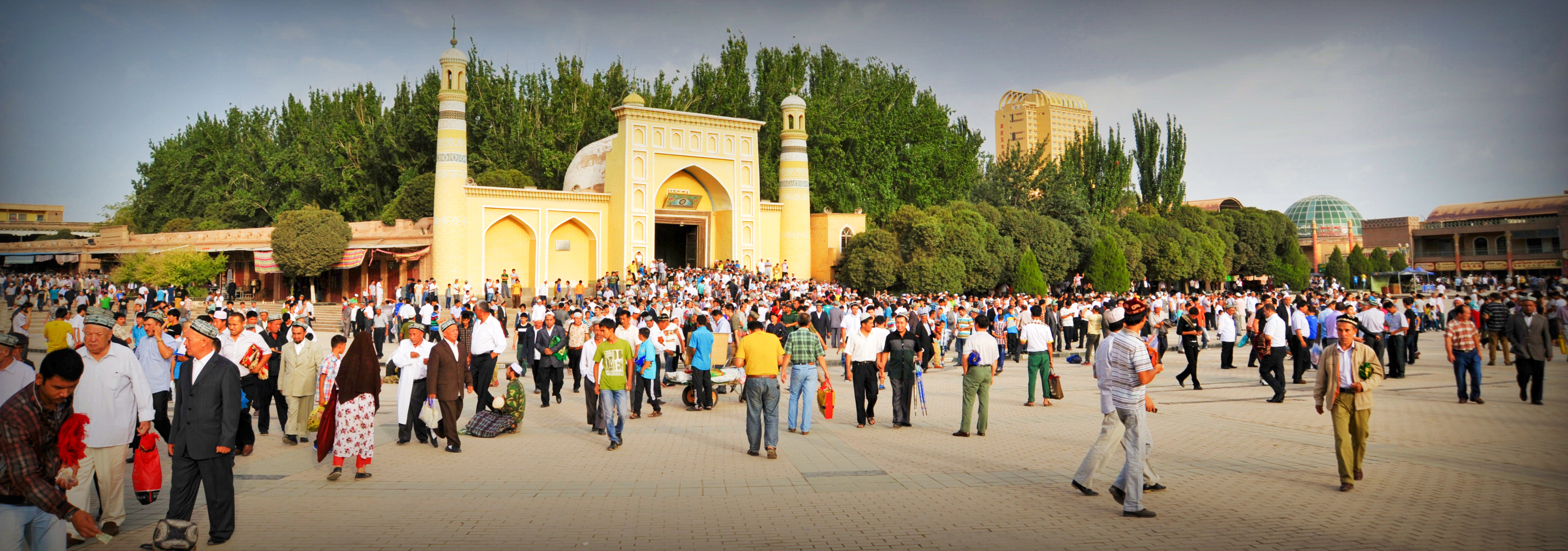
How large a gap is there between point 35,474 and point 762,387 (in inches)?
215

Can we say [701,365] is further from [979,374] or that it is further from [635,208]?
[635,208]

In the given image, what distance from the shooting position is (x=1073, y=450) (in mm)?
8688

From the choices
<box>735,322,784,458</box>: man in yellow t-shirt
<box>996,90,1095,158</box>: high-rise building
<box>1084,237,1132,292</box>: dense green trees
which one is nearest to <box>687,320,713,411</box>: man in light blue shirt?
<box>735,322,784,458</box>: man in yellow t-shirt

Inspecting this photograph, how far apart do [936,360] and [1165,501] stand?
1153 cm

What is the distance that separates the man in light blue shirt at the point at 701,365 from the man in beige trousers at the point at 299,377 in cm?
435

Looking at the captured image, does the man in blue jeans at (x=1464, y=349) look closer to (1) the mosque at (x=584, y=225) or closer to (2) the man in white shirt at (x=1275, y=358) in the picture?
(2) the man in white shirt at (x=1275, y=358)

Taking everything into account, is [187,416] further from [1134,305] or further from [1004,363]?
[1004,363]

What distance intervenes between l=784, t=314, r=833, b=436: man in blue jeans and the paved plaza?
0.44 m

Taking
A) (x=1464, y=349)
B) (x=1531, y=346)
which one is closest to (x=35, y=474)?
(x=1464, y=349)

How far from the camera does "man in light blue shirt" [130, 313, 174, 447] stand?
812cm

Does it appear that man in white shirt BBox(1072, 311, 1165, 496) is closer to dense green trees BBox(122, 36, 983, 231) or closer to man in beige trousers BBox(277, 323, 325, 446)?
man in beige trousers BBox(277, 323, 325, 446)

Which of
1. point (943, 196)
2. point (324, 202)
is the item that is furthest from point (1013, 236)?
point (324, 202)

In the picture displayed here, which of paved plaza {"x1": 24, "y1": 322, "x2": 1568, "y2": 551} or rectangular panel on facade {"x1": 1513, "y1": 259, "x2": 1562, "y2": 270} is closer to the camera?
paved plaza {"x1": 24, "y1": 322, "x2": 1568, "y2": 551}

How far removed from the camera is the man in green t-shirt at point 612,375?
9.03 m
